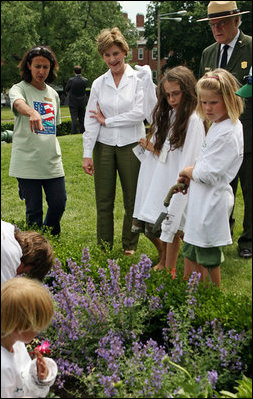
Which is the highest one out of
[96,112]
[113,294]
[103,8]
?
[103,8]

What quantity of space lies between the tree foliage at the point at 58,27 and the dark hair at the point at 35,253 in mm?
895

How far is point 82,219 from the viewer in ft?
21.8

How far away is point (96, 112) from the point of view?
490cm

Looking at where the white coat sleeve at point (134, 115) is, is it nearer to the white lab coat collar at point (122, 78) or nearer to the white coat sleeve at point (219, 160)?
the white lab coat collar at point (122, 78)

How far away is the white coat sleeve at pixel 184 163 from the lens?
4004 mm

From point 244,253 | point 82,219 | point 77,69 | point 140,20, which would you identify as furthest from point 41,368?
point 82,219

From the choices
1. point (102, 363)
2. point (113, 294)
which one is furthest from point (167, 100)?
point (102, 363)

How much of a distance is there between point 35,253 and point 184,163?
54.0 inches

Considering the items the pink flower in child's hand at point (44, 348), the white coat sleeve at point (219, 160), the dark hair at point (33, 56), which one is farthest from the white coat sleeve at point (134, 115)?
the pink flower in child's hand at point (44, 348)

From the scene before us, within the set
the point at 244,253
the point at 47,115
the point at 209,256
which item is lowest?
the point at 244,253

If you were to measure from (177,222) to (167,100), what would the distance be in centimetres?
92

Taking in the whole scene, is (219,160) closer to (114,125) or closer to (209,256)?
(209,256)

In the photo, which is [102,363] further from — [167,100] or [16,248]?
[167,100]

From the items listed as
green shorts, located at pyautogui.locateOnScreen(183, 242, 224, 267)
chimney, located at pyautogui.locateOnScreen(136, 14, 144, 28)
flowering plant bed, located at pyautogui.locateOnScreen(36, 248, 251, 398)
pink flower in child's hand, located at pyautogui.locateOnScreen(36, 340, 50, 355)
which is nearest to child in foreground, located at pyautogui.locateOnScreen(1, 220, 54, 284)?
flowering plant bed, located at pyautogui.locateOnScreen(36, 248, 251, 398)
